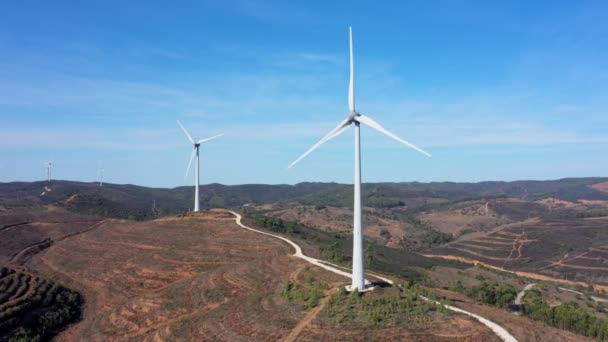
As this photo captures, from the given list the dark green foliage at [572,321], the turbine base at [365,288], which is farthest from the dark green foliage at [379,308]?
the dark green foliage at [572,321]

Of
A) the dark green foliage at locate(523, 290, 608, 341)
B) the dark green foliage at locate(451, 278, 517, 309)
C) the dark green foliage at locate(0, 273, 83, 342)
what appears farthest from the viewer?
the dark green foliage at locate(451, 278, 517, 309)

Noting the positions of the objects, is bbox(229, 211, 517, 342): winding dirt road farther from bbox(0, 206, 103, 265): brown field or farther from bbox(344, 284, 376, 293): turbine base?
bbox(0, 206, 103, 265): brown field

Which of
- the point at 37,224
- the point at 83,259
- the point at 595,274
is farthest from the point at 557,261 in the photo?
the point at 37,224

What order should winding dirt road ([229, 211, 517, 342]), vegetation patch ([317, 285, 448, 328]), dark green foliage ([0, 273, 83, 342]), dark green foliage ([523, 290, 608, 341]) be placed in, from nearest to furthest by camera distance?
1. winding dirt road ([229, 211, 517, 342])
2. vegetation patch ([317, 285, 448, 328])
3. dark green foliage ([523, 290, 608, 341])
4. dark green foliage ([0, 273, 83, 342])

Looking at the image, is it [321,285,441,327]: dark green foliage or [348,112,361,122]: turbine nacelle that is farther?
[348,112,361,122]: turbine nacelle

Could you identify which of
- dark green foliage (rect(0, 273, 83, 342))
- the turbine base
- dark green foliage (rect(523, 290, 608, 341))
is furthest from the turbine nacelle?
dark green foliage (rect(0, 273, 83, 342))

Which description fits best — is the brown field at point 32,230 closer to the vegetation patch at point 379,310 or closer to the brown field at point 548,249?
the vegetation patch at point 379,310

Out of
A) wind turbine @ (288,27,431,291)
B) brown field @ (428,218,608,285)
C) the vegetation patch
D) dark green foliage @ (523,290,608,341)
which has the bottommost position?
brown field @ (428,218,608,285)

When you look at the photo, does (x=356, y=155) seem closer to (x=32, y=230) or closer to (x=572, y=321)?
(x=572, y=321)

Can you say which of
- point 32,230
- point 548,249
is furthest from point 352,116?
point 548,249
